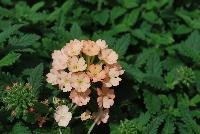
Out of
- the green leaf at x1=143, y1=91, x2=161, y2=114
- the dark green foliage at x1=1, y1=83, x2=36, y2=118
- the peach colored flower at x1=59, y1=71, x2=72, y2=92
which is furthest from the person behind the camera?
the green leaf at x1=143, y1=91, x2=161, y2=114

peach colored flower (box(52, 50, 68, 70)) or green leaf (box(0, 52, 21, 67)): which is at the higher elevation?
peach colored flower (box(52, 50, 68, 70))

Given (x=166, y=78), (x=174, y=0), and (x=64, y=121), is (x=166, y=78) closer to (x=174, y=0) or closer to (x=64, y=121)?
(x=64, y=121)

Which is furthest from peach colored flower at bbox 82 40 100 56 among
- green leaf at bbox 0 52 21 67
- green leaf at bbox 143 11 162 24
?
green leaf at bbox 143 11 162 24

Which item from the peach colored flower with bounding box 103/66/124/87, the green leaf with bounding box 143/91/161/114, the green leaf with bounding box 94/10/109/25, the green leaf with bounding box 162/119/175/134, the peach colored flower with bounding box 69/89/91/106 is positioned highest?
the peach colored flower with bounding box 103/66/124/87

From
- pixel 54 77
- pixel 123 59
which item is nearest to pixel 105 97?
pixel 54 77

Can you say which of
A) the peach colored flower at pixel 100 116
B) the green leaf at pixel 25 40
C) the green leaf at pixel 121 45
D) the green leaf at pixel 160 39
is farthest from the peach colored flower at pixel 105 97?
the green leaf at pixel 160 39

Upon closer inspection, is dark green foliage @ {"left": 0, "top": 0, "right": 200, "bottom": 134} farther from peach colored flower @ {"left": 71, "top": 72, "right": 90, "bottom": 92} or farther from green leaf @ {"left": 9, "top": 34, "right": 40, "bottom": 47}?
peach colored flower @ {"left": 71, "top": 72, "right": 90, "bottom": 92}

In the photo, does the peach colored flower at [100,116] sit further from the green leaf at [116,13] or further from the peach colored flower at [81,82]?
the green leaf at [116,13]

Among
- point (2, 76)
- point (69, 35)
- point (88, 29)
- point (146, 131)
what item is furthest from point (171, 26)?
point (2, 76)
